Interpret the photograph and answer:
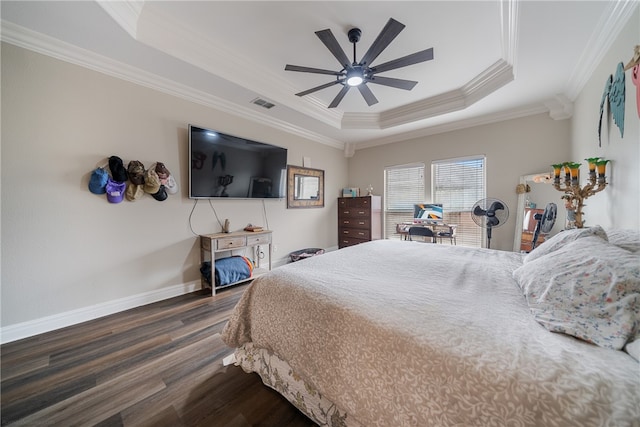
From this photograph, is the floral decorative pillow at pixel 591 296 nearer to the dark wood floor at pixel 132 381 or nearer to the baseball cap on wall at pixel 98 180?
the dark wood floor at pixel 132 381

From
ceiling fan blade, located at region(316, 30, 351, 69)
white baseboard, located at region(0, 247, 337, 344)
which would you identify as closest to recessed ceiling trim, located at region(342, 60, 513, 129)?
ceiling fan blade, located at region(316, 30, 351, 69)

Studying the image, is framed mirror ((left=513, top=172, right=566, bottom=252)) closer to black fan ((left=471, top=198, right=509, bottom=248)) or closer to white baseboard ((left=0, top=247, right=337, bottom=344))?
black fan ((left=471, top=198, right=509, bottom=248))

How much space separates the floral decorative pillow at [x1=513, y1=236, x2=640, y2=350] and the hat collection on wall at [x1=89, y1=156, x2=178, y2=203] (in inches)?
124

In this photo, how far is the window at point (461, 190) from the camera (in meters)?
3.77

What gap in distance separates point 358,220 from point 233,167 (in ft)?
8.77

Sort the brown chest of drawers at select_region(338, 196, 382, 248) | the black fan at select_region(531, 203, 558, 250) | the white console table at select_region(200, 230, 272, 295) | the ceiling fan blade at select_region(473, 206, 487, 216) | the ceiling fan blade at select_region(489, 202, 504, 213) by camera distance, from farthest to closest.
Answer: the brown chest of drawers at select_region(338, 196, 382, 248)
the ceiling fan blade at select_region(473, 206, 487, 216)
the ceiling fan blade at select_region(489, 202, 504, 213)
the white console table at select_region(200, 230, 272, 295)
the black fan at select_region(531, 203, 558, 250)

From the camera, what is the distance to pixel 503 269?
1.51 m

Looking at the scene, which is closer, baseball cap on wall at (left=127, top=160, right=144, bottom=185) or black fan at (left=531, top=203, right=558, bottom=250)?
baseball cap on wall at (left=127, top=160, right=144, bottom=185)

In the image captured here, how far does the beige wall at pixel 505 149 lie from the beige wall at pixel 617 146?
0.74 m

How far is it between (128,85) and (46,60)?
55 cm

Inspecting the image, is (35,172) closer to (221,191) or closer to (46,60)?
(46,60)

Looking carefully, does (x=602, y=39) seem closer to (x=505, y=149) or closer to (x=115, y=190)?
(x=505, y=149)

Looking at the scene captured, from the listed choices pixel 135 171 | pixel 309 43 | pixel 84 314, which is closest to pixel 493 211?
pixel 309 43

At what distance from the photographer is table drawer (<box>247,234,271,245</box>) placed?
313 cm
